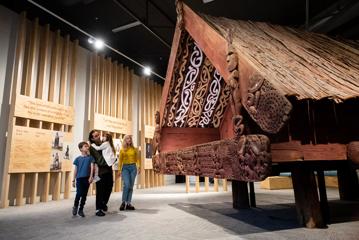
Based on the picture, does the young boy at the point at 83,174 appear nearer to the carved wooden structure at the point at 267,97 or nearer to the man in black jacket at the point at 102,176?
the man in black jacket at the point at 102,176

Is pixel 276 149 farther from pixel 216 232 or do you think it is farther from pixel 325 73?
pixel 216 232

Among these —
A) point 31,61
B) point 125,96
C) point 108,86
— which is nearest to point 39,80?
point 31,61

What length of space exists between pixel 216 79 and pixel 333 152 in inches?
63.9

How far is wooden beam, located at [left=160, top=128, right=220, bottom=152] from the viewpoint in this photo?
361 centimetres

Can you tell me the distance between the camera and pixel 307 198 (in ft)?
8.67

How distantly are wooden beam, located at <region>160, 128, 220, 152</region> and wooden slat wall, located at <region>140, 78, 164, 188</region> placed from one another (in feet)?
16.6

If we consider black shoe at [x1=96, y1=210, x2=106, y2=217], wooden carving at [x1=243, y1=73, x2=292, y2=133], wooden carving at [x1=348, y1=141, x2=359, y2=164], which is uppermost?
wooden carving at [x1=243, y1=73, x2=292, y2=133]

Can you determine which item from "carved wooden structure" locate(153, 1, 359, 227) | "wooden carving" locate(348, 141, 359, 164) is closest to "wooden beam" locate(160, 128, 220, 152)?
"carved wooden structure" locate(153, 1, 359, 227)

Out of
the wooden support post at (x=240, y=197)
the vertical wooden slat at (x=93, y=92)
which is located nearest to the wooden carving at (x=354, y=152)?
the wooden support post at (x=240, y=197)

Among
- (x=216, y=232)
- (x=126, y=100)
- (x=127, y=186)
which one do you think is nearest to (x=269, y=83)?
(x=216, y=232)

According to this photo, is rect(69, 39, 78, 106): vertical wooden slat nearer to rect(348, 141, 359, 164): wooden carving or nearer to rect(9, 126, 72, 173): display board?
rect(9, 126, 72, 173): display board

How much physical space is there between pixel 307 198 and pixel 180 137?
1.68m

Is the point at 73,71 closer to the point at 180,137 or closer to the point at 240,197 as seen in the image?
the point at 180,137

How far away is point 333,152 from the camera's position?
1.81 m
